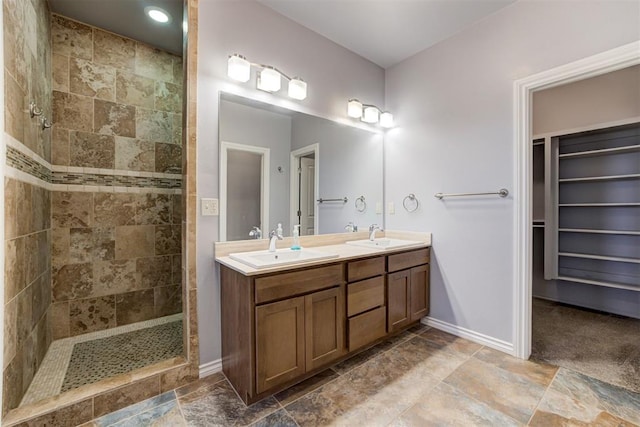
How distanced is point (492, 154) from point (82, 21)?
3500mm

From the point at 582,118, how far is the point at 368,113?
235 cm

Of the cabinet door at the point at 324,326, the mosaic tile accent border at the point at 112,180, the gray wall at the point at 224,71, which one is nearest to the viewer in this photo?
the cabinet door at the point at 324,326

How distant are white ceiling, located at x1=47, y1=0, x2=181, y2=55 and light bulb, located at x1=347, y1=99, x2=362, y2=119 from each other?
1.52 metres

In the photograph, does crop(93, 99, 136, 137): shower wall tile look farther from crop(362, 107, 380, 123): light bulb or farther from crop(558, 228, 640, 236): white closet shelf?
crop(558, 228, 640, 236): white closet shelf

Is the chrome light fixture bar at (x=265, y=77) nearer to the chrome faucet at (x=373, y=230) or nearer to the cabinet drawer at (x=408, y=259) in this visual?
the chrome faucet at (x=373, y=230)

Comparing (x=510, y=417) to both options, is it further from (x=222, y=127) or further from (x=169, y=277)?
(x=169, y=277)

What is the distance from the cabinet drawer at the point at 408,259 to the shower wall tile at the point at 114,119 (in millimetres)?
2577

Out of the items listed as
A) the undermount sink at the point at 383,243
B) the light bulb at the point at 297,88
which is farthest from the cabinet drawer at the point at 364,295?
the light bulb at the point at 297,88

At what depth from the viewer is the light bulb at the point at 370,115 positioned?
2770mm

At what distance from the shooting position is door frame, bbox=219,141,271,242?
76.7 inches

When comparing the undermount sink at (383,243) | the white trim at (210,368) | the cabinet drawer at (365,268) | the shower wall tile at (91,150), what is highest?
the shower wall tile at (91,150)

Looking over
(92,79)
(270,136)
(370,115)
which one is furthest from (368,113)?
(92,79)

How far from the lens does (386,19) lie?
227 cm

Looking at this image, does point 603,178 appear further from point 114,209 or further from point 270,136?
point 114,209
